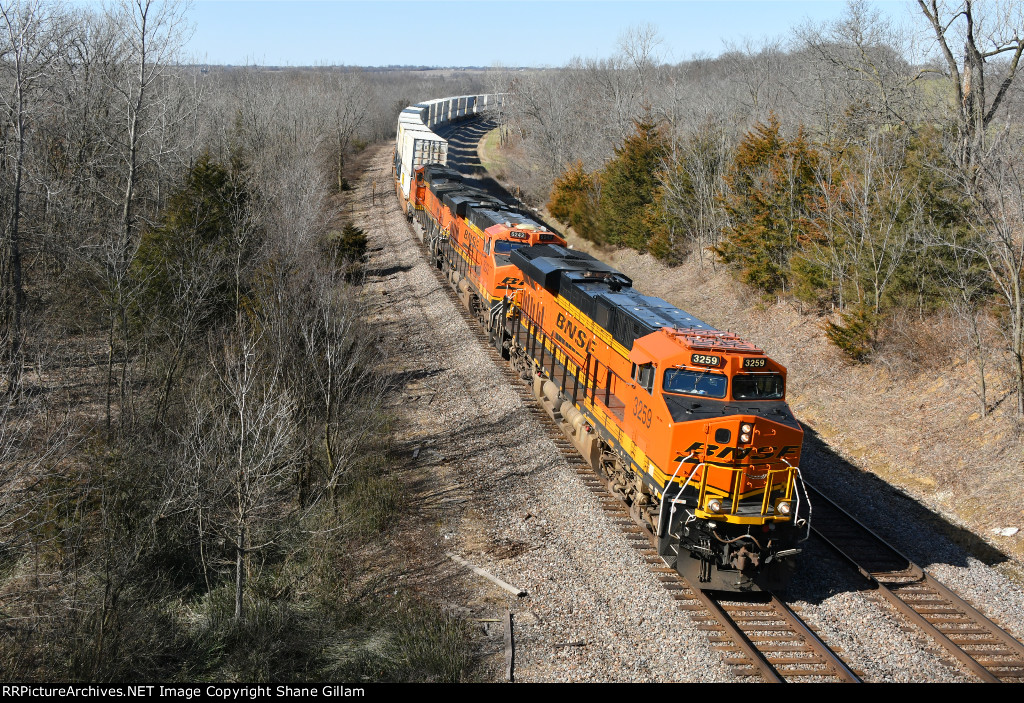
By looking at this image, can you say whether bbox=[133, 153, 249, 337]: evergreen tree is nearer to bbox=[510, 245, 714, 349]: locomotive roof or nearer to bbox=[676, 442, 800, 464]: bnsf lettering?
bbox=[510, 245, 714, 349]: locomotive roof

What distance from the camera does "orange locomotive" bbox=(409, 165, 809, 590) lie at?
44.3 ft

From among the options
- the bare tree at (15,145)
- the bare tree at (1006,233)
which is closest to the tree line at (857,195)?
the bare tree at (1006,233)

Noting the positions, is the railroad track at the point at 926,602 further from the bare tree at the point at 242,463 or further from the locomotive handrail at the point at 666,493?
the bare tree at the point at 242,463

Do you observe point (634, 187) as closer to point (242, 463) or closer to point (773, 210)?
point (773, 210)

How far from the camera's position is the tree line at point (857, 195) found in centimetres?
2430

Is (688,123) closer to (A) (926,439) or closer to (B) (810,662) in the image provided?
(A) (926,439)

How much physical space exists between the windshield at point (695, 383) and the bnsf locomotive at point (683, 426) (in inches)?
0.7

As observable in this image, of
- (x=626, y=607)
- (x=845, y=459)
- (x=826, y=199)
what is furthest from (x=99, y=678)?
(x=826, y=199)

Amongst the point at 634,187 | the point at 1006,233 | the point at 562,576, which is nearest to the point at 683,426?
the point at 562,576

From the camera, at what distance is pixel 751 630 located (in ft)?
43.4

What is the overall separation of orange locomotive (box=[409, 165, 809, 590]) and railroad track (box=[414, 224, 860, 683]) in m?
0.42

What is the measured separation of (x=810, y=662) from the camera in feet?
40.4

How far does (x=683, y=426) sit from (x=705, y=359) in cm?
135

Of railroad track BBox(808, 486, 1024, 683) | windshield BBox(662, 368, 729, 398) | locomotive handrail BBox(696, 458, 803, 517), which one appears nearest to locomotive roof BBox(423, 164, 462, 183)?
railroad track BBox(808, 486, 1024, 683)
